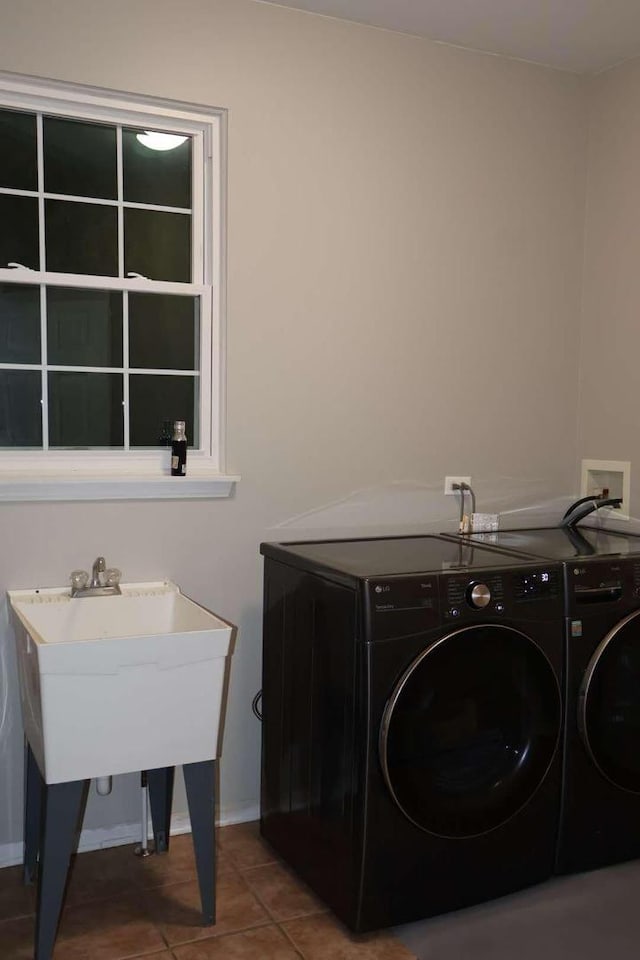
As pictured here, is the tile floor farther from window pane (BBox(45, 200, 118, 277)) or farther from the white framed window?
window pane (BBox(45, 200, 118, 277))

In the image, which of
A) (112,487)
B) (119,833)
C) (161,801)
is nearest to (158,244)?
(112,487)

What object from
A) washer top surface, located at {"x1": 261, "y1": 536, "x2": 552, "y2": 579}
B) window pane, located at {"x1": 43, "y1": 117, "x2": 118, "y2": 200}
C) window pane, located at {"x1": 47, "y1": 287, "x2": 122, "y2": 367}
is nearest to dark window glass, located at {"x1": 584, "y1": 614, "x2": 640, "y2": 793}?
washer top surface, located at {"x1": 261, "y1": 536, "x2": 552, "y2": 579}

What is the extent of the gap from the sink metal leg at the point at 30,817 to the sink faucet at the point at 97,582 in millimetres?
436

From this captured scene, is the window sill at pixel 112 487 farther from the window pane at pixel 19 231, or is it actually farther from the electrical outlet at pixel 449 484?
the electrical outlet at pixel 449 484

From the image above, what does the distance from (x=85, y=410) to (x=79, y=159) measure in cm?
74

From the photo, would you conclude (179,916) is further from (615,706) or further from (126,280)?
(126,280)

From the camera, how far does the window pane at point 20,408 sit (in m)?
2.51

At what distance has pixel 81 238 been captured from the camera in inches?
101

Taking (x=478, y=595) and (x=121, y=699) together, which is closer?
(x=121, y=699)

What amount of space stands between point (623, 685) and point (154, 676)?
1.33m

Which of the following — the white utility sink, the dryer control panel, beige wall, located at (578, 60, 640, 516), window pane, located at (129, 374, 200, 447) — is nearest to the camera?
the white utility sink

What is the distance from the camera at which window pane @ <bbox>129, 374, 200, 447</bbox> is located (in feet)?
8.75

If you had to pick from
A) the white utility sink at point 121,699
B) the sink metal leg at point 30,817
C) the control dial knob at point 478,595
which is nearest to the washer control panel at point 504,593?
the control dial knob at point 478,595

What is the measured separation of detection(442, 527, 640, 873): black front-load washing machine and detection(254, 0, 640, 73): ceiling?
1.67 metres
